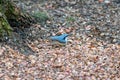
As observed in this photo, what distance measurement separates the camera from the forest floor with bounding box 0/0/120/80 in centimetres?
528

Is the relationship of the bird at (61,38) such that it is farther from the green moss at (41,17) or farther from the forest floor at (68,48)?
the green moss at (41,17)

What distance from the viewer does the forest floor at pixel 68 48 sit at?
208 inches

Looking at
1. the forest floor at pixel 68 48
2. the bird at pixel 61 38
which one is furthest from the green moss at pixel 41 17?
the bird at pixel 61 38

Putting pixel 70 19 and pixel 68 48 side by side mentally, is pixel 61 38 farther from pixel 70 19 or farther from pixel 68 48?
pixel 70 19

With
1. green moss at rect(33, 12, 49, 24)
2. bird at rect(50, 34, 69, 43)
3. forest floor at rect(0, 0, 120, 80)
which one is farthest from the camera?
green moss at rect(33, 12, 49, 24)

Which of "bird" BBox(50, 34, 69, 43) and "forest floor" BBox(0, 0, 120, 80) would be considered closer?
"forest floor" BBox(0, 0, 120, 80)

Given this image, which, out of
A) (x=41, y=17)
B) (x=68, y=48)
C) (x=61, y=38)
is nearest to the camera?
(x=68, y=48)

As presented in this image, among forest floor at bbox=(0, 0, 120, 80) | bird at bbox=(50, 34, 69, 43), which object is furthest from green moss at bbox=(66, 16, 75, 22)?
bird at bbox=(50, 34, 69, 43)

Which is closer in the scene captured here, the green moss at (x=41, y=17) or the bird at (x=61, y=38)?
the bird at (x=61, y=38)

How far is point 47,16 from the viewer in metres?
7.12

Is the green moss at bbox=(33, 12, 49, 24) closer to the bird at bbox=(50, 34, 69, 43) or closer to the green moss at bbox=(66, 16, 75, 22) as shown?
the green moss at bbox=(66, 16, 75, 22)

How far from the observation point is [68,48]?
6008 millimetres

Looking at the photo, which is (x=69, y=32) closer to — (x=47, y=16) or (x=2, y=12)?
(x=47, y=16)

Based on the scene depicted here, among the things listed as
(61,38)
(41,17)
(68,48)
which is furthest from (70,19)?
(68,48)
